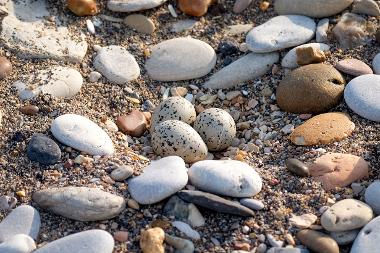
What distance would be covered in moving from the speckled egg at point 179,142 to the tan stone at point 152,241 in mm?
424

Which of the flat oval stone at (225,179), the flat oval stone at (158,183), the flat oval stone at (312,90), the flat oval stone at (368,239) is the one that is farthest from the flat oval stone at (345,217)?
the flat oval stone at (312,90)

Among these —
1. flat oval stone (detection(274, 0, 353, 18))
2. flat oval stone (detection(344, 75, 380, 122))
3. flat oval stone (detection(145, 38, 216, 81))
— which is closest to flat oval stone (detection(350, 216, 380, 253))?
flat oval stone (detection(344, 75, 380, 122))

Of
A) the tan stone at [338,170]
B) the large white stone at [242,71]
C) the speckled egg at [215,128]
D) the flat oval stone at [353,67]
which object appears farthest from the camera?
the large white stone at [242,71]

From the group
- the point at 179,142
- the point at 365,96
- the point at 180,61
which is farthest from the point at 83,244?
the point at 365,96

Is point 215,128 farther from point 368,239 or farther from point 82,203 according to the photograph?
point 368,239

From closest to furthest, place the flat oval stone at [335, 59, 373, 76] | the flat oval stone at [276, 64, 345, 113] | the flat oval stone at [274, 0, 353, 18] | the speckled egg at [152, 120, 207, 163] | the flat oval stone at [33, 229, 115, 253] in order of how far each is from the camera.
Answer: the flat oval stone at [33, 229, 115, 253]
the speckled egg at [152, 120, 207, 163]
the flat oval stone at [276, 64, 345, 113]
the flat oval stone at [335, 59, 373, 76]
the flat oval stone at [274, 0, 353, 18]

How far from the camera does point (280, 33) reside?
3014 mm

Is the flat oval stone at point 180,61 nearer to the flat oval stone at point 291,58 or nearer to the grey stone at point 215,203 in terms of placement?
the flat oval stone at point 291,58

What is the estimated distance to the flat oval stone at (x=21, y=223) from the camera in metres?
2.26

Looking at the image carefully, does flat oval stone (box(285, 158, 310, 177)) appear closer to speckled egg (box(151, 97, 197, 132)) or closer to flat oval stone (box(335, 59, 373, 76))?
speckled egg (box(151, 97, 197, 132))

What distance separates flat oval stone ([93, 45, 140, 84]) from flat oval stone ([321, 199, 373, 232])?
110 cm

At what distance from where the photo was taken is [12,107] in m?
2.70

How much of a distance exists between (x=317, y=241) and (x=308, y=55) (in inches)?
38.4

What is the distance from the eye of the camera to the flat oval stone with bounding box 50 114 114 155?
2514 mm
